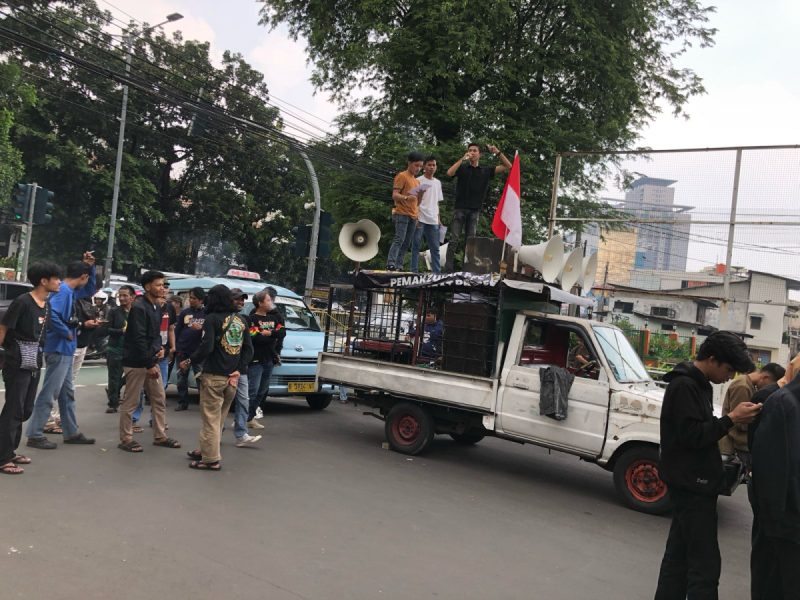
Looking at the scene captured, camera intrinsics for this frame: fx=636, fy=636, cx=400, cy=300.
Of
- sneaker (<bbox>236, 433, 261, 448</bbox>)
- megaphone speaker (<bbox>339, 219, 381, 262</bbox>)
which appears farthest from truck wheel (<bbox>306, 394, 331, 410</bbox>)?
sneaker (<bbox>236, 433, 261, 448</bbox>)

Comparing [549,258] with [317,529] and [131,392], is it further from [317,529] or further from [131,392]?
[131,392]

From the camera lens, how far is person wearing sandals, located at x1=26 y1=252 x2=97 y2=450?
20.5ft

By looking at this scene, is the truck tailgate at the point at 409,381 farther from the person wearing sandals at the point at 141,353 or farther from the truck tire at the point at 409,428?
the person wearing sandals at the point at 141,353

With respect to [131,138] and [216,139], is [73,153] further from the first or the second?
[216,139]

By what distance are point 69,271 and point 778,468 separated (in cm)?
644

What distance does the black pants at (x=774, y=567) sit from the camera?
298 cm

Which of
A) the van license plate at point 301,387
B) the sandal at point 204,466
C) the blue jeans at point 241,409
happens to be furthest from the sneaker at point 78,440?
the van license plate at point 301,387

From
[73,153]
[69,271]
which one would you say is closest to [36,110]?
[73,153]

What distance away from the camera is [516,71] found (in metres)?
15.9

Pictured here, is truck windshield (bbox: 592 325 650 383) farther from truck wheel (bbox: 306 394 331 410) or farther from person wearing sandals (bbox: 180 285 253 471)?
truck wheel (bbox: 306 394 331 410)

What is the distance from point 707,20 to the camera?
1738 centimetres

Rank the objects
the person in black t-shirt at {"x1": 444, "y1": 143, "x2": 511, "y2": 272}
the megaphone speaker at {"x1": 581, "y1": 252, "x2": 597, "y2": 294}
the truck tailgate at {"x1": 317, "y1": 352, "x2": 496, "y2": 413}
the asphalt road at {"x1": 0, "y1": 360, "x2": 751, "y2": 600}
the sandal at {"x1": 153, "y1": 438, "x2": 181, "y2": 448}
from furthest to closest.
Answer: the person in black t-shirt at {"x1": 444, "y1": 143, "x2": 511, "y2": 272}
the megaphone speaker at {"x1": 581, "y1": 252, "x2": 597, "y2": 294}
the truck tailgate at {"x1": 317, "y1": 352, "x2": 496, "y2": 413}
the sandal at {"x1": 153, "y1": 438, "x2": 181, "y2": 448}
the asphalt road at {"x1": 0, "y1": 360, "x2": 751, "y2": 600}


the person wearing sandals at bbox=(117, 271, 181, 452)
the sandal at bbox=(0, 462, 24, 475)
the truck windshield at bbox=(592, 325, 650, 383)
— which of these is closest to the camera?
the sandal at bbox=(0, 462, 24, 475)

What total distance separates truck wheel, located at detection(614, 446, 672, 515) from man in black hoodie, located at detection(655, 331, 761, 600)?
2.96 m
